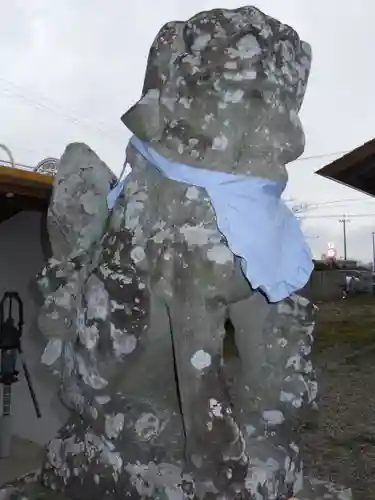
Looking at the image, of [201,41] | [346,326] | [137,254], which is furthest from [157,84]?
[346,326]

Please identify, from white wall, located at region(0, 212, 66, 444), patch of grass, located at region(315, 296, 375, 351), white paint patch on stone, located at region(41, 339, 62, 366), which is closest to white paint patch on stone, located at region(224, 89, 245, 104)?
white paint patch on stone, located at region(41, 339, 62, 366)

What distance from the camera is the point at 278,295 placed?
1.40 meters

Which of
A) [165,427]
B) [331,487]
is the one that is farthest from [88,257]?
[331,487]

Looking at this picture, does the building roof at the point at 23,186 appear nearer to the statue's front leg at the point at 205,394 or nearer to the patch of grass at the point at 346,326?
the statue's front leg at the point at 205,394

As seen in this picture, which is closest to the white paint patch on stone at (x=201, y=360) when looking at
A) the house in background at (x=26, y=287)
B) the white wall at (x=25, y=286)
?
the house in background at (x=26, y=287)

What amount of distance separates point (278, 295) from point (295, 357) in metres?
0.22

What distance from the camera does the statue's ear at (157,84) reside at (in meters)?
1.40

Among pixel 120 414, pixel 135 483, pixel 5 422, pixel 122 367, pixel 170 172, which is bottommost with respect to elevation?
pixel 5 422

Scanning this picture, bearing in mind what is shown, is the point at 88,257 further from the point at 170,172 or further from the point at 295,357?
the point at 295,357

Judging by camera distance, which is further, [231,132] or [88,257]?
[88,257]

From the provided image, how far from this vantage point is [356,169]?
5.12 metres

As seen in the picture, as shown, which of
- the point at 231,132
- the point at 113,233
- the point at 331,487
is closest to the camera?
the point at 231,132

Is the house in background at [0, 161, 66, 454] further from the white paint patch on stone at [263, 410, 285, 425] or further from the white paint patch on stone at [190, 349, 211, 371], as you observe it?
the white paint patch on stone at [190, 349, 211, 371]

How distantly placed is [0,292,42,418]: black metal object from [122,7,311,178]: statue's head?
2.87m
